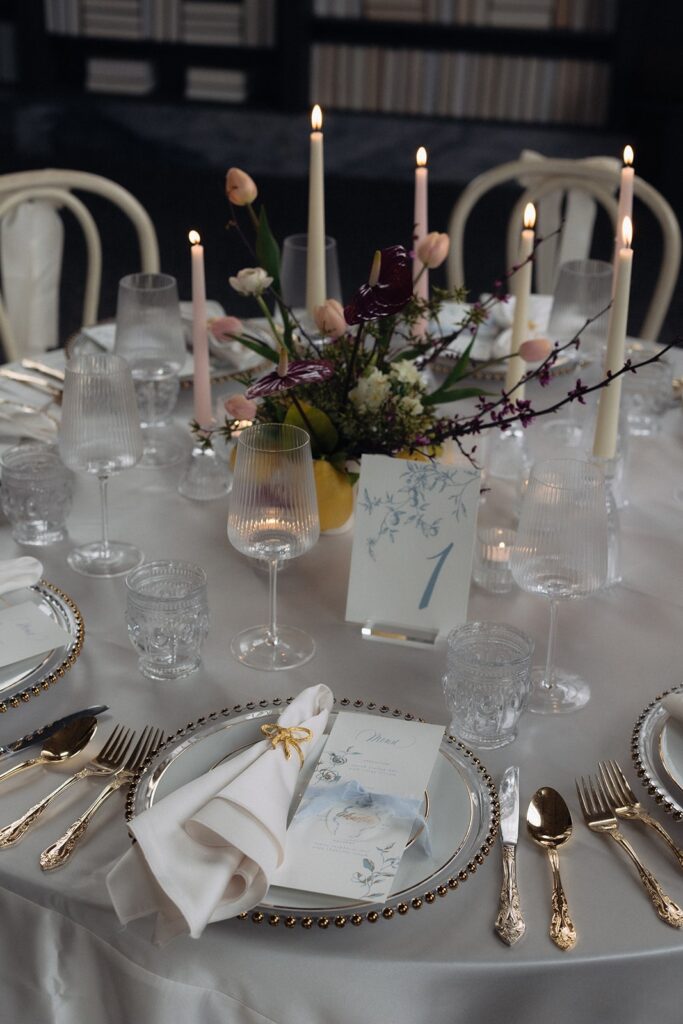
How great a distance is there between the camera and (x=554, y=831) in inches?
39.8

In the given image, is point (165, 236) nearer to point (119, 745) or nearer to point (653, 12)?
point (653, 12)

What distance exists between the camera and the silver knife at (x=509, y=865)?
2.99 ft

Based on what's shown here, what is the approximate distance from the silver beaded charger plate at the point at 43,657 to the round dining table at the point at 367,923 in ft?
0.06

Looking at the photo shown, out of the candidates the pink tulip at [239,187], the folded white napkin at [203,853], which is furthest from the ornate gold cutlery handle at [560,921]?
the pink tulip at [239,187]

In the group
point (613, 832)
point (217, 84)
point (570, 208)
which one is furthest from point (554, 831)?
point (217, 84)

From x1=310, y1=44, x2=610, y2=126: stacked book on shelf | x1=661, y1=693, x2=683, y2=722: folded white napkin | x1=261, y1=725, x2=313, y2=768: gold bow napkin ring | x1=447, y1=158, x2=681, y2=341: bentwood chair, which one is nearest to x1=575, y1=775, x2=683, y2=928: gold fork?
x1=661, y1=693, x2=683, y2=722: folded white napkin

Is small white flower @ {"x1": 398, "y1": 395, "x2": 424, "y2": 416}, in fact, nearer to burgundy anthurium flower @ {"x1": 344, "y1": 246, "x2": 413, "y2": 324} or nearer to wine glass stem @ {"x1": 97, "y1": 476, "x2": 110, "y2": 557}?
burgundy anthurium flower @ {"x1": 344, "y1": 246, "x2": 413, "y2": 324}

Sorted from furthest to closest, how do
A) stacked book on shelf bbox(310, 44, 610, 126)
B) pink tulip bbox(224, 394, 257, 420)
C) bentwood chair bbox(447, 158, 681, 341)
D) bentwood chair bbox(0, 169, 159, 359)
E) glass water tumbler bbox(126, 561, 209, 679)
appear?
stacked book on shelf bbox(310, 44, 610, 126) → bentwood chair bbox(447, 158, 681, 341) → bentwood chair bbox(0, 169, 159, 359) → pink tulip bbox(224, 394, 257, 420) → glass water tumbler bbox(126, 561, 209, 679)

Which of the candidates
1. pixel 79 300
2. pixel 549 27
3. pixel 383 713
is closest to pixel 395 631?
pixel 383 713

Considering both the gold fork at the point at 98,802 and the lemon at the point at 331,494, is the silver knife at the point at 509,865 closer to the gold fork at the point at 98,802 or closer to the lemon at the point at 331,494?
the gold fork at the point at 98,802

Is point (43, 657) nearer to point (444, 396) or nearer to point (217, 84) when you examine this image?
point (444, 396)

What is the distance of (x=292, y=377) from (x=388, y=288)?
0.14m

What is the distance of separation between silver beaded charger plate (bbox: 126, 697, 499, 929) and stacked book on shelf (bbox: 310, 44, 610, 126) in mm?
4791

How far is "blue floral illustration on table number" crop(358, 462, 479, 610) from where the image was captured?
1271mm
